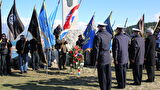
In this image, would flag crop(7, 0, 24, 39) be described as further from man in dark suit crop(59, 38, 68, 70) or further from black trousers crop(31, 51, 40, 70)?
man in dark suit crop(59, 38, 68, 70)

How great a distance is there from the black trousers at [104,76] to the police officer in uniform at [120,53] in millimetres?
809

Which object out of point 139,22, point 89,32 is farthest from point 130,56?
point 139,22

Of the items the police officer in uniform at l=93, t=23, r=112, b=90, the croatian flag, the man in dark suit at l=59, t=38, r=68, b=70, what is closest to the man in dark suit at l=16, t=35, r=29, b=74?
the man in dark suit at l=59, t=38, r=68, b=70

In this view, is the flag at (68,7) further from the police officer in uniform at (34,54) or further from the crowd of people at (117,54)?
the crowd of people at (117,54)

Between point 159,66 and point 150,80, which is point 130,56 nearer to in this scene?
point 150,80

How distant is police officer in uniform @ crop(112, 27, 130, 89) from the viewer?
9422 millimetres

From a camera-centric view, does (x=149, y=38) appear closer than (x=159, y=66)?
Yes

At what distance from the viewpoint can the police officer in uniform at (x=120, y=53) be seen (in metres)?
9.42

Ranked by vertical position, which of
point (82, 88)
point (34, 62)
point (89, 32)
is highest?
point (89, 32)

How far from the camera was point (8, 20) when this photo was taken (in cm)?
1352

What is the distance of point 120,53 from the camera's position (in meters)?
9.48

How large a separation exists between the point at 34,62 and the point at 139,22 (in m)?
7.71

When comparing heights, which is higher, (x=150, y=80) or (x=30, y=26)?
(x=30, y=26)

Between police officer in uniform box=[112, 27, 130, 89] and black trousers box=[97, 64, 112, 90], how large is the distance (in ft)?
2.65
